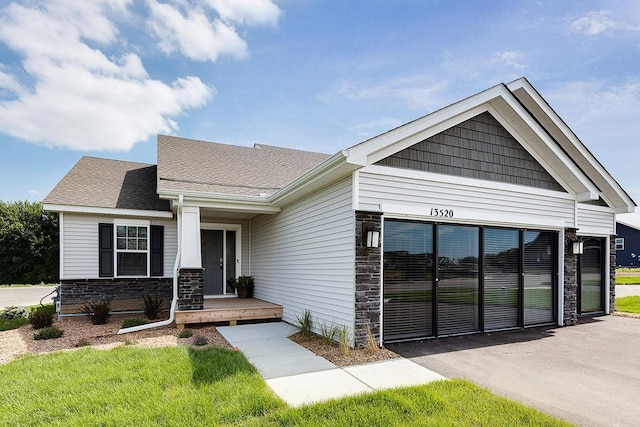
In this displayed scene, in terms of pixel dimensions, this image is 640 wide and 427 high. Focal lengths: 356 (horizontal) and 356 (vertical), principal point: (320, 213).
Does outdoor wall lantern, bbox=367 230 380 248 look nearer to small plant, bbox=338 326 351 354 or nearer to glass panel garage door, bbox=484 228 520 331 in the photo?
small plant, bbox=338 326 351 354

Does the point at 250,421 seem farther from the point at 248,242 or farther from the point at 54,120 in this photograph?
the point at 54,120

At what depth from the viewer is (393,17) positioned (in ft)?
27.3

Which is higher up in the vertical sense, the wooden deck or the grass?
the wooden deck

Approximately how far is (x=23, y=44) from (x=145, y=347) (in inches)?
284

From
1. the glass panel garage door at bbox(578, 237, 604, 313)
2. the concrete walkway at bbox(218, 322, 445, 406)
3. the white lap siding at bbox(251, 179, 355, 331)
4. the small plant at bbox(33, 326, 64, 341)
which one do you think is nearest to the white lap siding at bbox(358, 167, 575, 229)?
the white lap siding at bbox(251, 179, 355, 331)

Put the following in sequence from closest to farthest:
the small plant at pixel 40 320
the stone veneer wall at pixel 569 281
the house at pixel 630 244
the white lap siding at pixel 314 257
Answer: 1. the white lap siding at pixel 314 257
2. the small plant at pixel 40 320
3. the stone veneer wall at pixel 569 281
4. the house at pixel 630 244

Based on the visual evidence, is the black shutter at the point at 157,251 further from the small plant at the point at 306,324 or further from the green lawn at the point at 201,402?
the green lawn at the point at 201,402

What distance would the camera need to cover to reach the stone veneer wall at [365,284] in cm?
580

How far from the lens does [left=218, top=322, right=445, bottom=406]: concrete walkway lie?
13.5 ft

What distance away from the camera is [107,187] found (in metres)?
10.8

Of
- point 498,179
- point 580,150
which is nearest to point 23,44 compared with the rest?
point 498,179

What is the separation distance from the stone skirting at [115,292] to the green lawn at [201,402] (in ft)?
17.0

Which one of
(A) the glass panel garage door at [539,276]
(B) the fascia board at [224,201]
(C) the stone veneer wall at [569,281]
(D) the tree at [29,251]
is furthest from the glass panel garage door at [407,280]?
(D) the tree at [29,251]

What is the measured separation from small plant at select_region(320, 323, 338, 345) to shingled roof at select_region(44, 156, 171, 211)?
20.7ft
